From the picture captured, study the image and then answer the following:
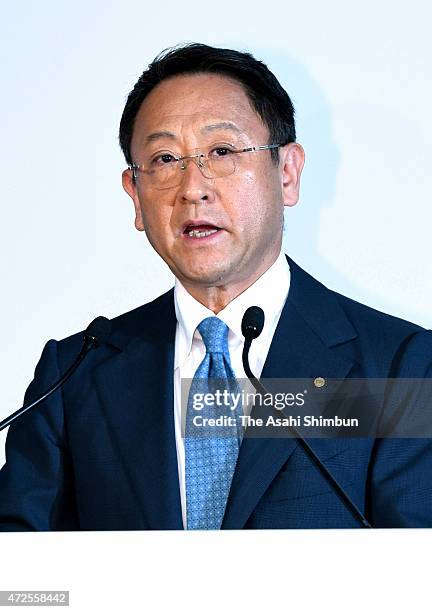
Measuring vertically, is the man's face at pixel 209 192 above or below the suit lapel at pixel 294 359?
above

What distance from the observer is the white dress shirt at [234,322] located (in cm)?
209

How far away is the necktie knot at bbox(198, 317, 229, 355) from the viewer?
207 cm

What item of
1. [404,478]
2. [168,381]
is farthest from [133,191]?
[404,478]

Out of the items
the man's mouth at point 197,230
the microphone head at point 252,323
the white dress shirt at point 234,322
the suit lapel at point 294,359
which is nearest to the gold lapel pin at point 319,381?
the suit lapel at point 294,359

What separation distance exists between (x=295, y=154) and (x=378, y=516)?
2.59 ft

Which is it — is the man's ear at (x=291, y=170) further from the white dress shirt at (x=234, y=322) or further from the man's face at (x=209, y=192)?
the white dress shirt at (x=234, y=322)

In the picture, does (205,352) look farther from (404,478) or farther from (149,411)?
(404,478)

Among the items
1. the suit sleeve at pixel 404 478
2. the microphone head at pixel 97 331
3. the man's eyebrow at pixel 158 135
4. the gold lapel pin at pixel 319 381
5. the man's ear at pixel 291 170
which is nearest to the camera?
the suit sleeve at pixel 404 478

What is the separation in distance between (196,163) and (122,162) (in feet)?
0.92

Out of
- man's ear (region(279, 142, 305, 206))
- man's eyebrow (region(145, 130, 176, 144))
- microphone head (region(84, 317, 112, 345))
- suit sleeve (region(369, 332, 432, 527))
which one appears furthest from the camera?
man's ear (region(279, 142, 305, 206))

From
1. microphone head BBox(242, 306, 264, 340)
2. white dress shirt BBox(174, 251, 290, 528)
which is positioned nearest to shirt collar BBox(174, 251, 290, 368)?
white dress shirt BBox(174, 251, 290, 528)

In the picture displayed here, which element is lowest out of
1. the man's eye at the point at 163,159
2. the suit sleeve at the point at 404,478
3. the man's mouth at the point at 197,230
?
the suit sleeve at the point at 404,478

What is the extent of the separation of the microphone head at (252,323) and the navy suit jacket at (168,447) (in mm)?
181

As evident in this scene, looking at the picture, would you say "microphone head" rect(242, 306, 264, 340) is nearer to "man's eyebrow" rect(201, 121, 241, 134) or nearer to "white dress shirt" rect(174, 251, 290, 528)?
"white dress shirt" rect(174, 251, 290, 528)
